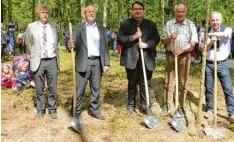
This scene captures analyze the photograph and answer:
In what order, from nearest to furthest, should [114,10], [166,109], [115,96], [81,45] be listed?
[81,45], [166,109], [115,96], [114,10]

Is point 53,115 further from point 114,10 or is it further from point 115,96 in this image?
point 114,10

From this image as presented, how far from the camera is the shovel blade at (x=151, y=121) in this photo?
6.44m

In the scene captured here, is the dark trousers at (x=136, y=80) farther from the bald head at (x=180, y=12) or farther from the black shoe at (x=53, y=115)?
the black shoe at (x=53, y=115)

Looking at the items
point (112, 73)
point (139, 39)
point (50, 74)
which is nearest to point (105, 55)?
point (139, 39)

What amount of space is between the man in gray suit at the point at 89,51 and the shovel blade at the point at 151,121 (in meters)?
1.13

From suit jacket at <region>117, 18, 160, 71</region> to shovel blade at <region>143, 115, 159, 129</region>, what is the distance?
0.90m

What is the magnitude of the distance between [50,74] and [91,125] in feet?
4.04

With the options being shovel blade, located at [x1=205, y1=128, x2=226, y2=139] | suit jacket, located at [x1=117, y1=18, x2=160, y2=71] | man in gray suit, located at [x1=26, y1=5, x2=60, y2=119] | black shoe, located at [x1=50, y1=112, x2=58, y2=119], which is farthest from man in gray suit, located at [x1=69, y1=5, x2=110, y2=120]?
shovel blade, located at [x1=205, y1=128, x2=226, y2=139]

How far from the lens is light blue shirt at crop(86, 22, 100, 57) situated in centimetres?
641

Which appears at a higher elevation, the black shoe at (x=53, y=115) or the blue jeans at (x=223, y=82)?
the blue jeans at (x=223, y=82)

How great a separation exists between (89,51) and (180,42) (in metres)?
1.69

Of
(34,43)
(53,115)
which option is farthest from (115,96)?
(34,43)

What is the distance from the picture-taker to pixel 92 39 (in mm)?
6414

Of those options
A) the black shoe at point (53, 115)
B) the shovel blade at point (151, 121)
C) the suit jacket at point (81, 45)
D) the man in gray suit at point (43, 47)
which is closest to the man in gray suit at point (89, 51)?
the suit jacket at point (81, 45)
